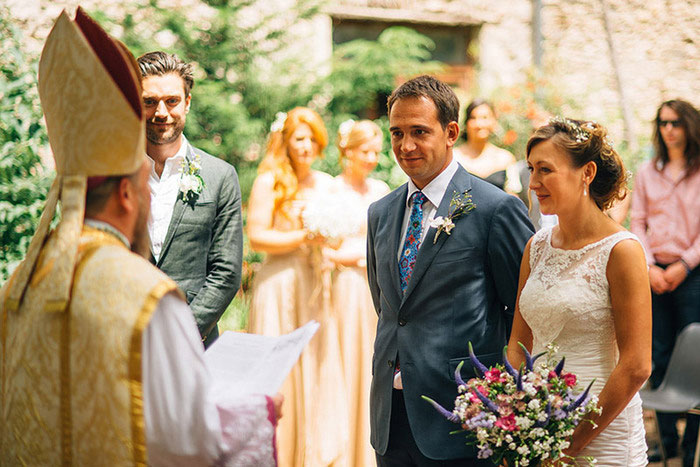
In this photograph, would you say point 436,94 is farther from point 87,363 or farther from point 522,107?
point 522,107

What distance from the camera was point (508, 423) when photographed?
258 centimetres

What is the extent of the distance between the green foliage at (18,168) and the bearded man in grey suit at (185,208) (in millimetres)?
1672

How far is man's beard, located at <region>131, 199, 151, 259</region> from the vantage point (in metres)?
2.24

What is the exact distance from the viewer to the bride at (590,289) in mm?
2869

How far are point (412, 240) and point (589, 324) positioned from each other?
801mm

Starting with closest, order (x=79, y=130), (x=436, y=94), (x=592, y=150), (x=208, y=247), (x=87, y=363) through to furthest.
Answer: (x=87, y=363) < (x=79, y=130) < (x=592, y=150) < (x=436, y=94) < (x=208, y=247)

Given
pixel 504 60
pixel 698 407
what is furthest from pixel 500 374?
pixel 504 60

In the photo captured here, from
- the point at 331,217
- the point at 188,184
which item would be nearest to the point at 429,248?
the point at 188,184

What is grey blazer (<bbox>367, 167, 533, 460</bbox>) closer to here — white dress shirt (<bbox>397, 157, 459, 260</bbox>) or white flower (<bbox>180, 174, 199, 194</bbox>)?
white dress shirt (<bbox>397, 157, 459, 260</bbox>)

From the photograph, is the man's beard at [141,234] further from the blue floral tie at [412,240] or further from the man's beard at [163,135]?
the man's beard at [163,135]

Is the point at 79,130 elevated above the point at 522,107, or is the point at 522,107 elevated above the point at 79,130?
the point at 522,107

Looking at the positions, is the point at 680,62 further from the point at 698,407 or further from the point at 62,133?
the point at 62,133

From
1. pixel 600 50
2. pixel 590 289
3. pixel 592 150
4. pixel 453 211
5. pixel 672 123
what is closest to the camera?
pixel 590 289

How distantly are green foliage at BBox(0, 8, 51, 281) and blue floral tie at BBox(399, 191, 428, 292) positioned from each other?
2.72 meters
